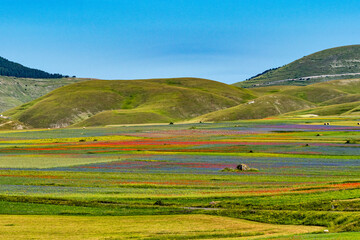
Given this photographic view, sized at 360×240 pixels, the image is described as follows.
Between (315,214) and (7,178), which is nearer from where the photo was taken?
(315,214)

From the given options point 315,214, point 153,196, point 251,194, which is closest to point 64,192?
point 153,196

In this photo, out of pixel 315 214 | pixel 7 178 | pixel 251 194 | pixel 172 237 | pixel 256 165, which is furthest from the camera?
pixel 256 165

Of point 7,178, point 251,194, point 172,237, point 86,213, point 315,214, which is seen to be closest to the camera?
point 172,237

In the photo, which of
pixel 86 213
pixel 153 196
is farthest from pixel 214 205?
pixel 86 213

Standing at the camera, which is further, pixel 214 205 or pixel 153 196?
→ pixel 153 196

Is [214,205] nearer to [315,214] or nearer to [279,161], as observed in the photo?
[315,214]

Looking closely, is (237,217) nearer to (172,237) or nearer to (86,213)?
(172,237)

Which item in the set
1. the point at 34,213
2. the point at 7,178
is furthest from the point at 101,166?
the point at 34,213

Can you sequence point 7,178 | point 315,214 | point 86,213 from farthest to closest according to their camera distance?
point 7,178 → point 86,213 → point 315,214

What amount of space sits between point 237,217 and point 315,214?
5.28 metres

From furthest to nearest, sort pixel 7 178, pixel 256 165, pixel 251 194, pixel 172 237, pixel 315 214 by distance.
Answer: pixel 256 165
pixel 7 178
pixel 251 194
pixel 315 214
pixel 172 237

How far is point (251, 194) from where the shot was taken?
44656 mm

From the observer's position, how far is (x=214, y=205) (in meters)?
40.4

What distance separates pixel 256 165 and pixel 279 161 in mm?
5341
